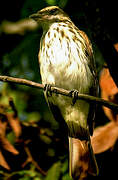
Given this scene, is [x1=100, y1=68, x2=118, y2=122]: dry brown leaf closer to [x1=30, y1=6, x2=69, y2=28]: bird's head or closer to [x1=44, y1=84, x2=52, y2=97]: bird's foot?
[x1=44, y1=84, x2=52, y2=97]: bird's foot

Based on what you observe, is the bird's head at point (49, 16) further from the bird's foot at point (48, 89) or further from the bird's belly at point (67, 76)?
the bird's foot at point (48, 89)

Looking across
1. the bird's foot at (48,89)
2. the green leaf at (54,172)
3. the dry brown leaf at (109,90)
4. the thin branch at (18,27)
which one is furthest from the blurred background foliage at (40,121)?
the thin branch at (18,27)

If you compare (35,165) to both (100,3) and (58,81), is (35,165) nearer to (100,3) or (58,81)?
(58,81)

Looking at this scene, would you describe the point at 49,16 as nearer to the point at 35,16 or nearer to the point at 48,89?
the point at 35,16

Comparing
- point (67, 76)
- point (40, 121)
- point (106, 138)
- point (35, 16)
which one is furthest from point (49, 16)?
point (106, 138)

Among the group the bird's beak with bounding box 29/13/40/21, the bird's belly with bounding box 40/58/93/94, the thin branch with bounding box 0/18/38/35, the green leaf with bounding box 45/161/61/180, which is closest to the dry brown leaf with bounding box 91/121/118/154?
the green leaf with bounding box 45/161/61/180

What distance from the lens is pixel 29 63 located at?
4465 mm

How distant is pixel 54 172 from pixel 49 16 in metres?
1.44

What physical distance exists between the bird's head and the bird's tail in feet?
3.58

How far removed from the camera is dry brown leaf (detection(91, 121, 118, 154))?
125 inches

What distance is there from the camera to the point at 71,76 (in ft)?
11.3

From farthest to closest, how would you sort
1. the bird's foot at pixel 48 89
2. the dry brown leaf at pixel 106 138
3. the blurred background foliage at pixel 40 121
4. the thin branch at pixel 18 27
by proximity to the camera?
the thin branch at pixel 18 27
the bird's foot at pixel 48 89
the dry brown leaf at pixel 106 138
the blurred background foliage at pixel 40 121

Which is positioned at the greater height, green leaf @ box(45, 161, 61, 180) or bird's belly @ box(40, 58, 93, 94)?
bird's belly @ box(40, 58, 93, 94)

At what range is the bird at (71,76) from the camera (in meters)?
3.41
